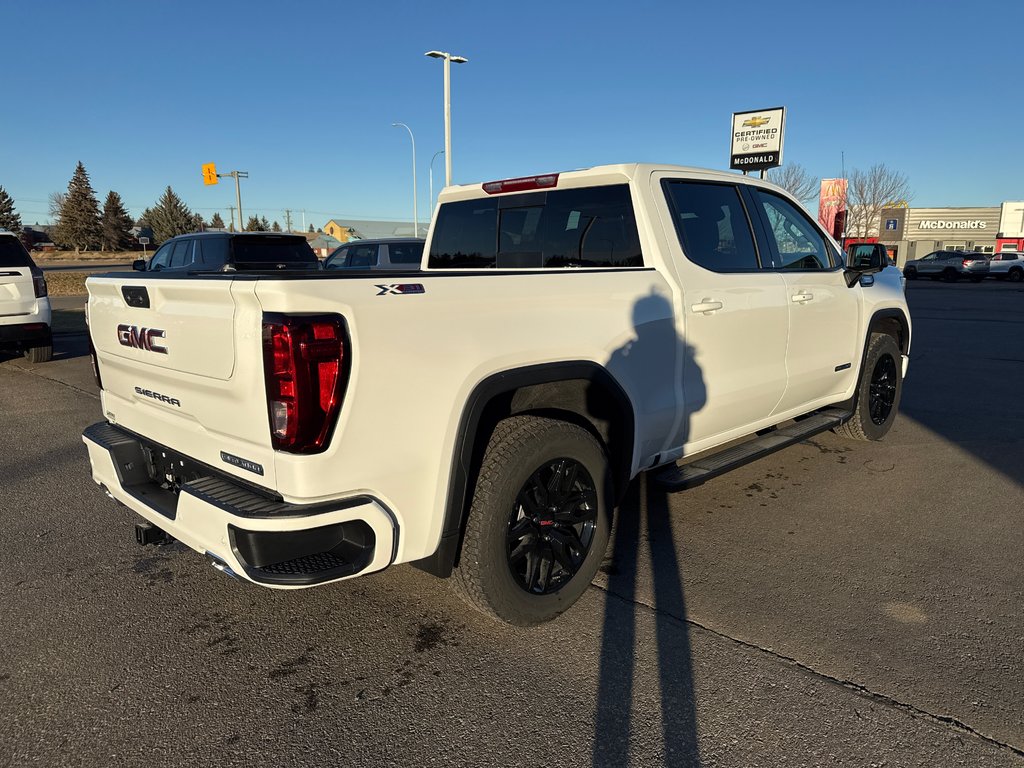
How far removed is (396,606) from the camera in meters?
3.21

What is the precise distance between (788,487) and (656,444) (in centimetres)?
169

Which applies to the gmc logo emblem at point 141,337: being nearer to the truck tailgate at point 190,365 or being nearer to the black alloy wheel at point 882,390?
the truck tailgate at point 190,365

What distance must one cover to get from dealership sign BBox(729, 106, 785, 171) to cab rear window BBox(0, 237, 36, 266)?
2349cm

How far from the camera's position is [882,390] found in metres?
5.71

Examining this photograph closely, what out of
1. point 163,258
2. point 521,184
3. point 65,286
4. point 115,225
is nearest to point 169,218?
point 115,225

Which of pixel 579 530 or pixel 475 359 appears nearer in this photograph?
pixel 475 359

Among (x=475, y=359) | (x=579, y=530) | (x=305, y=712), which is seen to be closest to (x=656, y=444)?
(x=579, y=530)

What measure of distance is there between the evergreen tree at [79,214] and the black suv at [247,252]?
71.9 metres

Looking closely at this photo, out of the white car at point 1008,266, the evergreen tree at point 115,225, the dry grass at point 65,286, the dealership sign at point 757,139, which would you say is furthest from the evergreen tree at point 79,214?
the white car at point 1008,266

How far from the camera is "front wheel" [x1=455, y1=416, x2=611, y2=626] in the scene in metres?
2.74

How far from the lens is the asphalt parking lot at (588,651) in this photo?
2.31 metres

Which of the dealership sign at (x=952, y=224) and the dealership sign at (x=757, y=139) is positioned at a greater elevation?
the dealership sign at (x=757, y=139)

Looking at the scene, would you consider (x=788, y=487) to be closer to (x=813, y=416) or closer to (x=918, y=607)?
(x=813, y=416)

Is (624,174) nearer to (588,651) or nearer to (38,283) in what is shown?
(588,651)
